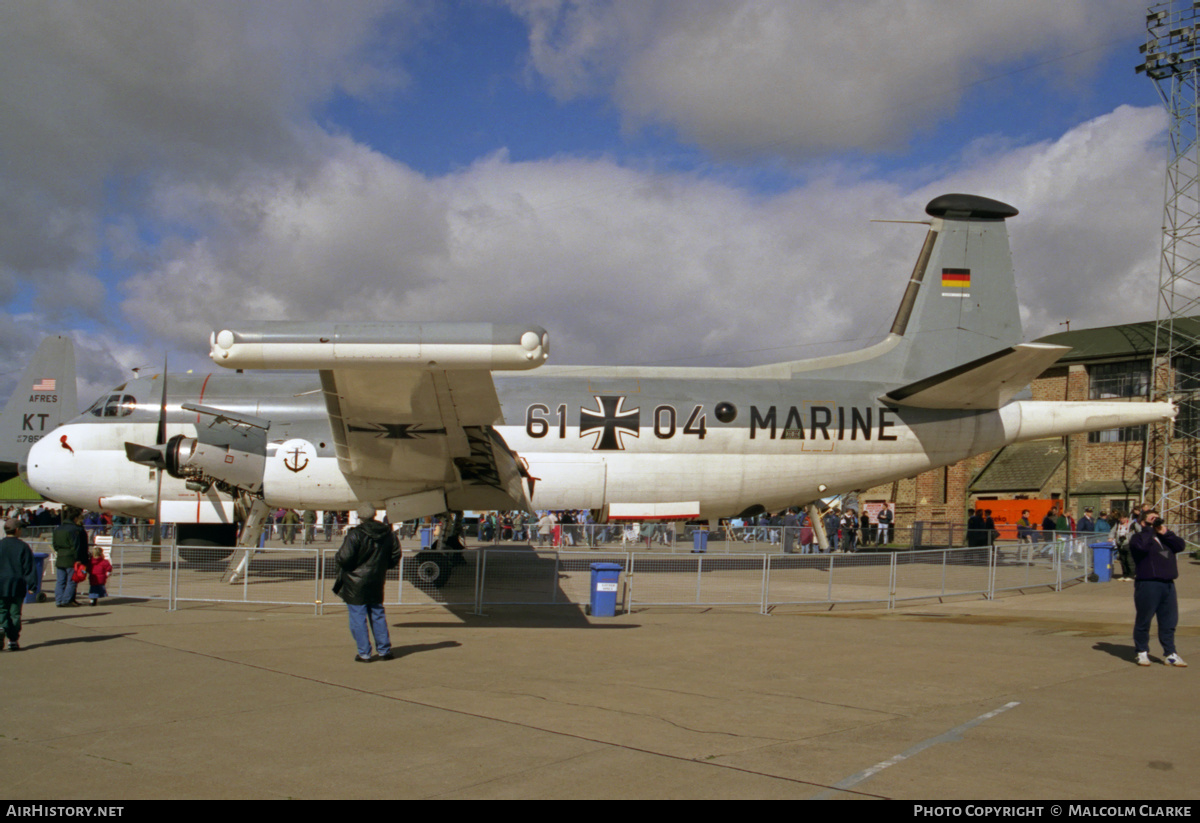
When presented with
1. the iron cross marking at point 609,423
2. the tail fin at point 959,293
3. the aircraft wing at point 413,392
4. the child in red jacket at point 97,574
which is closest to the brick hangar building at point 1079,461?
the tail fin at point 959,293

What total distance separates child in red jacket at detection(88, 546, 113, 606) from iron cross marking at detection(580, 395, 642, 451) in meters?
9.50

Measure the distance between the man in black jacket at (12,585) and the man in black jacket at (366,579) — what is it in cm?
383

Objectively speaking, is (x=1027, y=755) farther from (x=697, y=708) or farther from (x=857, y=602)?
(x=857, y=602)

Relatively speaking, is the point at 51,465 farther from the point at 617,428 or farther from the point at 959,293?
the point at 959,293

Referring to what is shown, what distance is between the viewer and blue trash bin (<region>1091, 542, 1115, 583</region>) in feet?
64.5

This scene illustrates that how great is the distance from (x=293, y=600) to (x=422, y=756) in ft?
30.9

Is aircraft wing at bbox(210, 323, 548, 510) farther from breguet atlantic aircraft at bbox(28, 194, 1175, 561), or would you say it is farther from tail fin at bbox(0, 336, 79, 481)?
tail fin at bbox(0, 336, 79, 481)

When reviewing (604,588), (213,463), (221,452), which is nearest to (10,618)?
(213,463)

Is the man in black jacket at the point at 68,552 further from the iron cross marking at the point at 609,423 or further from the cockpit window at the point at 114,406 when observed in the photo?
the iron cross marking at the point at 609,423

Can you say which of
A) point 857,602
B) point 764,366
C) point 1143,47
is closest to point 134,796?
point 857,602

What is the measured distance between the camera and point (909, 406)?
816 inches

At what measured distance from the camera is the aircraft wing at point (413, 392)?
29.4ft

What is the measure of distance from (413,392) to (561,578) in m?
4.94

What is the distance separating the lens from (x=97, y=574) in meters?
14.3
